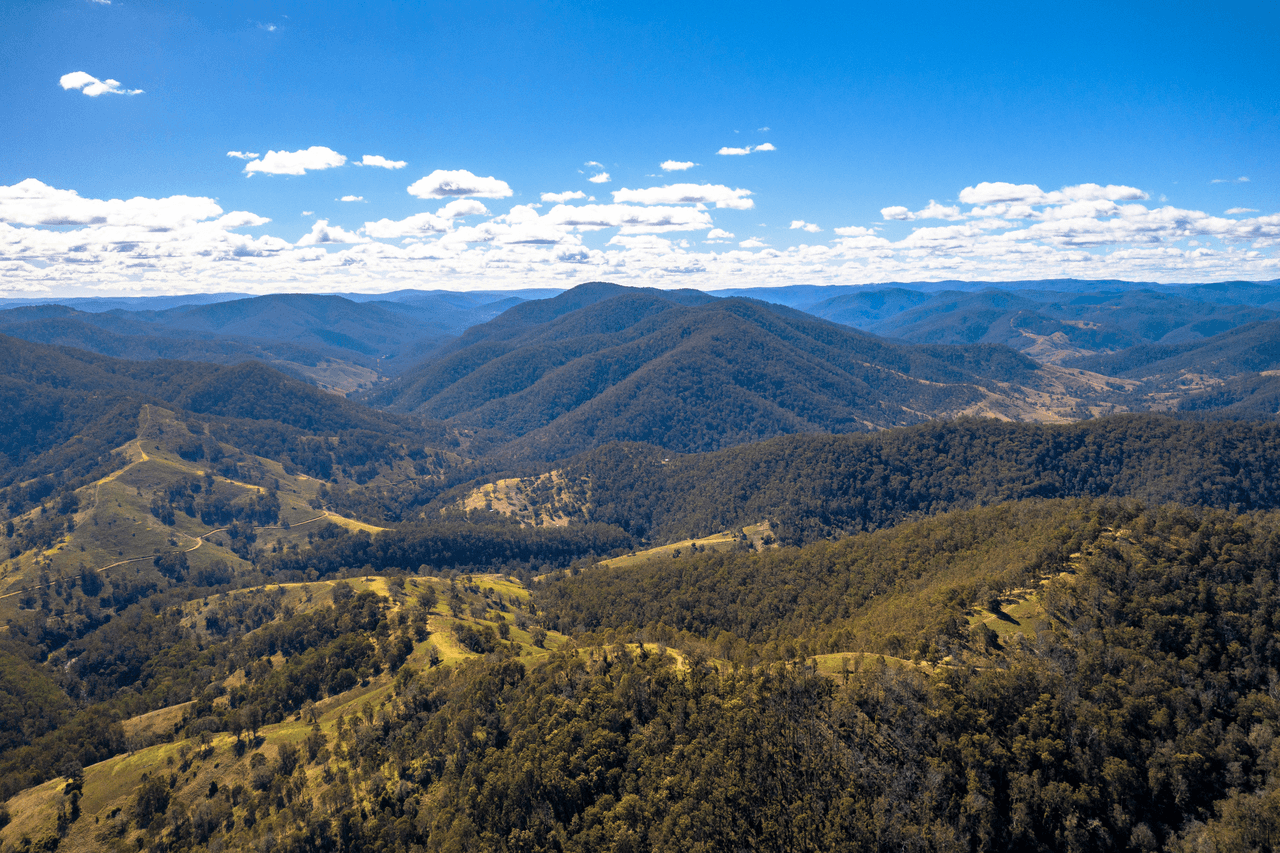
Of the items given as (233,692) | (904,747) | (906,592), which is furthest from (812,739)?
(233,692)

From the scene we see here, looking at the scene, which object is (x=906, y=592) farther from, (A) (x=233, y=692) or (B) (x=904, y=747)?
(A) (x=233, y=692)

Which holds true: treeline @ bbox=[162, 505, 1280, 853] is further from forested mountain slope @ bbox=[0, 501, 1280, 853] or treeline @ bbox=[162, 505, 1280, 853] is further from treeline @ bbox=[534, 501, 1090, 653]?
treeline @ bbox=[534, 501, 1090, 653]

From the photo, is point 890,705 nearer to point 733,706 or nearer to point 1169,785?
point 733,706

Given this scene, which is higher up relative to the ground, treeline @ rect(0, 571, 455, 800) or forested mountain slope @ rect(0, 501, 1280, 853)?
forested mountain slope @ rect(0, 501, 1280, 853)

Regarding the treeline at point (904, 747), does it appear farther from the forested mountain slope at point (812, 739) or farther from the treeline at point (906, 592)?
the treeline at point (906, 592)

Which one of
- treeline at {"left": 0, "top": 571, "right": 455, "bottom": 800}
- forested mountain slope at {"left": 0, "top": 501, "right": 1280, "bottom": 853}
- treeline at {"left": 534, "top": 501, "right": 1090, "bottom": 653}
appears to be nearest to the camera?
forested mountain slope at {"left": 0, "top": 501, "right": 1280, "bottom": 853}

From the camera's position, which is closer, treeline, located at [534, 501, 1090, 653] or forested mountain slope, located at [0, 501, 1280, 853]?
forested mountain slope, located at [0, 501, 1280, 853]

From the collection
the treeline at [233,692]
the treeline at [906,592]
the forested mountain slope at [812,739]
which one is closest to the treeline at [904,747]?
the forested mountain slope at [812,739]

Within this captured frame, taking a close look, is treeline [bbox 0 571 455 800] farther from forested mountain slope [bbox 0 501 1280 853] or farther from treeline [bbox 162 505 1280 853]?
treeline [bbox 162 505 1280 853]

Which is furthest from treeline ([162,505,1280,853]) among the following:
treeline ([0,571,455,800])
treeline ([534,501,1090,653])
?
treeline ([0,571,455,800])

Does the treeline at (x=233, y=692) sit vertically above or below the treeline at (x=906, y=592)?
below

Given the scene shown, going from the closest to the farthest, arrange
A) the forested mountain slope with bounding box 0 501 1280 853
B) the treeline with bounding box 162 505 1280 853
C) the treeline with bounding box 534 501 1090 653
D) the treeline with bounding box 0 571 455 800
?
1. the treeline with bounding box 162 505 1280 853
2. the forested mountain slope with bounding box 0 501 1280 853
3. the treeline with bounding box 534 501 1090 653
4. the treeline with bounding box 0 571 455 800
